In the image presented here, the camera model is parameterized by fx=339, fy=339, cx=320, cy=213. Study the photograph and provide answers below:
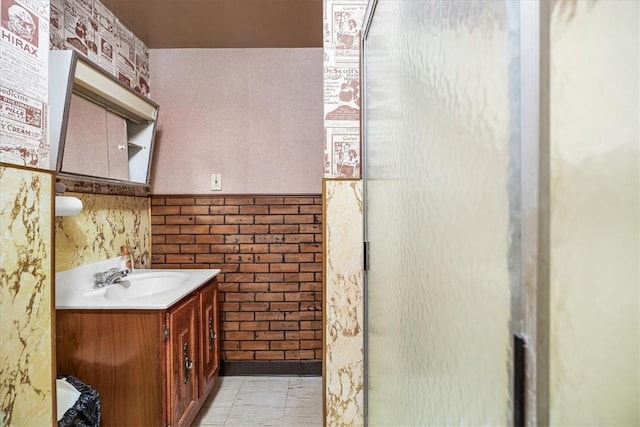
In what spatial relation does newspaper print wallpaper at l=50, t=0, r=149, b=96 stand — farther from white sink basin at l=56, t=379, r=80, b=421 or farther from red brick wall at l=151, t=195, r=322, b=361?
white sink basin at l=56, t=379, r=80, b=421

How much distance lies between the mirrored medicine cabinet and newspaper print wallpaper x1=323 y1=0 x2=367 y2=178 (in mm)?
1029

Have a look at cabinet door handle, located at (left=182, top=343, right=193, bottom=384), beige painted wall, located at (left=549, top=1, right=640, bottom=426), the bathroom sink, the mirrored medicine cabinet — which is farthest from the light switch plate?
beige painted wall, located at (left=549, top=1, right=640, bottom=426)

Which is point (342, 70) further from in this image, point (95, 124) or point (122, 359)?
point (122, 359)

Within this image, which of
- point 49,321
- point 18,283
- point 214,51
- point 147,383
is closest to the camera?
point 18,283

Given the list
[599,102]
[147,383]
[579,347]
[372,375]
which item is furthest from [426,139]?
[147,383]

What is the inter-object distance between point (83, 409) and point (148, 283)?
0.76 m

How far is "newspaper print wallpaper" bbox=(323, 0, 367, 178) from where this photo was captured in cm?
146

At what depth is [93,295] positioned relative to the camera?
1.56 metres

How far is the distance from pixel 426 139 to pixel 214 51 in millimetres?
2121

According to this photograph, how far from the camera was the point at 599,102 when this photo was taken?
1.33 ft

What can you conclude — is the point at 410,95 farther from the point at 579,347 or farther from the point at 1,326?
the point at 1,326

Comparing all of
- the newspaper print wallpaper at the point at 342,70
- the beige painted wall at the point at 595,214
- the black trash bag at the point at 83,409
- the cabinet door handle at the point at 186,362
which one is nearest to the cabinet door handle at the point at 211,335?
the cabinet door handle at the point at 186,362

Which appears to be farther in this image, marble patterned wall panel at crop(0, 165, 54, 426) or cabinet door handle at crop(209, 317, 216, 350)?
cabinet door handle at crop(209, 317, 216, 350)

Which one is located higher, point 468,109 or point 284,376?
point 468,109
